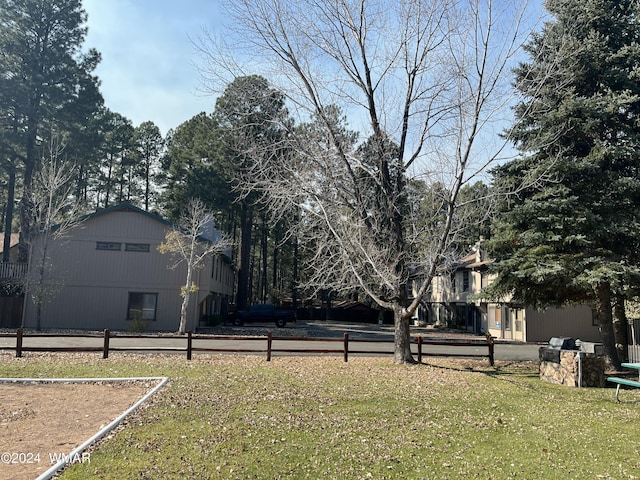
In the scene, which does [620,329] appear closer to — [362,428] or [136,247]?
[362,428]

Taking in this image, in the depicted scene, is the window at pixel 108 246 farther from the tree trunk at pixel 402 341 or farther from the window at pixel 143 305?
the tree trunk at pixel 402 341

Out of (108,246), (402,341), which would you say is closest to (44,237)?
(108,246)

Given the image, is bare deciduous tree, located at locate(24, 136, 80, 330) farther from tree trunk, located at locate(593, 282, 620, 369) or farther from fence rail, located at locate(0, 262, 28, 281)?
tree trunk, located at locate(593, 282, 620, 369)

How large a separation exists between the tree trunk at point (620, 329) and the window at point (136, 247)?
21846 mm

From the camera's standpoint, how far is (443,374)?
12.1 m

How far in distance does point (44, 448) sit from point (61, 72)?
109ft

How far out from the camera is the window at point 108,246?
85.8ft

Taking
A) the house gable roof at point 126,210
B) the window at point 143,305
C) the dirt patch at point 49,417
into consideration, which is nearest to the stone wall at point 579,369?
the dirt patch at point 49,417

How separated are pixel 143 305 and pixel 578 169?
2187 centimetres


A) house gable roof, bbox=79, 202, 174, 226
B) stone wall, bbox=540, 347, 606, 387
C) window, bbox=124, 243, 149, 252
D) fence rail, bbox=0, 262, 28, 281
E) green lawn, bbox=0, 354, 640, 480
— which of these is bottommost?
green lawn, bbox=0, 354, 640, 480

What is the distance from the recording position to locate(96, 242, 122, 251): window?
26.2 meters

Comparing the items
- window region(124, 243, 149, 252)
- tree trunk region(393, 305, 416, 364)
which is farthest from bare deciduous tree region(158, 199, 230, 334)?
tree trunk region(393, 305, 416, 364)

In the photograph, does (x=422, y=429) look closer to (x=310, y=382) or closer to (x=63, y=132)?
(x=310, y=382)

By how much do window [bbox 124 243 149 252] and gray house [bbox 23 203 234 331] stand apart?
15 mm
